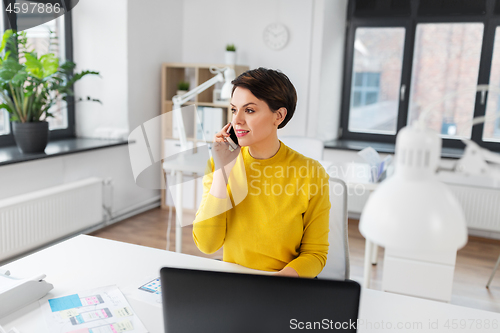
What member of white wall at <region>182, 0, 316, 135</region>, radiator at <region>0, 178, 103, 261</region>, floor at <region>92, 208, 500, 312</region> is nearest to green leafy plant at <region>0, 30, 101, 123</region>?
radiator at <region>0, 178, 103, 261</region>

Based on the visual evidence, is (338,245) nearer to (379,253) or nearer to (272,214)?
(272,214)

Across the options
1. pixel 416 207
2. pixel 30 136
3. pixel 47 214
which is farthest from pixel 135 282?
pixel 30 136

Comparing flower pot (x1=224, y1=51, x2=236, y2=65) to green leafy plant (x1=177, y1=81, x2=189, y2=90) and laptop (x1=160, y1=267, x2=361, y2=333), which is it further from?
laptop (x1=160, y1=267, x2=361, y2=333)

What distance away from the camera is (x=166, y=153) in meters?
1.47

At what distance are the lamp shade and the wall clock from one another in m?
3.77

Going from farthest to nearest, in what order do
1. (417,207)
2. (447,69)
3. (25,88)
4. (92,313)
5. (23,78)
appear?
(447,69) → (25,88) → (23,78) → (92,313) → (417,207)

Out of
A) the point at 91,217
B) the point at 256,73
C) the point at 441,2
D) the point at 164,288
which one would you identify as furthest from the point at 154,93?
the point at 164,288

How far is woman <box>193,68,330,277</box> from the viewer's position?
52.1 inches

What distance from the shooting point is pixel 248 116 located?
1.32 metres

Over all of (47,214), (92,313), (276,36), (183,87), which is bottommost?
(47,214)

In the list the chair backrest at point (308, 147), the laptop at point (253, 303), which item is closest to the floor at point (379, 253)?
the chair backrest at point (308, 147)

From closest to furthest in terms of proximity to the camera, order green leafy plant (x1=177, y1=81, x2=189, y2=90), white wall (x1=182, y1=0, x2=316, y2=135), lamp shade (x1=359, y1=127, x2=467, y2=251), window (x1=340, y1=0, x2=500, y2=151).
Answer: lamp shade (x1=359, y1=127, x2=467, y2=251)
window (x1=340, y1=0, x2=500, y2=151)
white wall (x1=182, y1=0, x2=316, y2=135)
green leafy plant (x1=177, y1=81, x2=189, y2=90)

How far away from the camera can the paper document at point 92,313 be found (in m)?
1.03

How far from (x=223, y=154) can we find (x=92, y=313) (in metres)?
0.58
